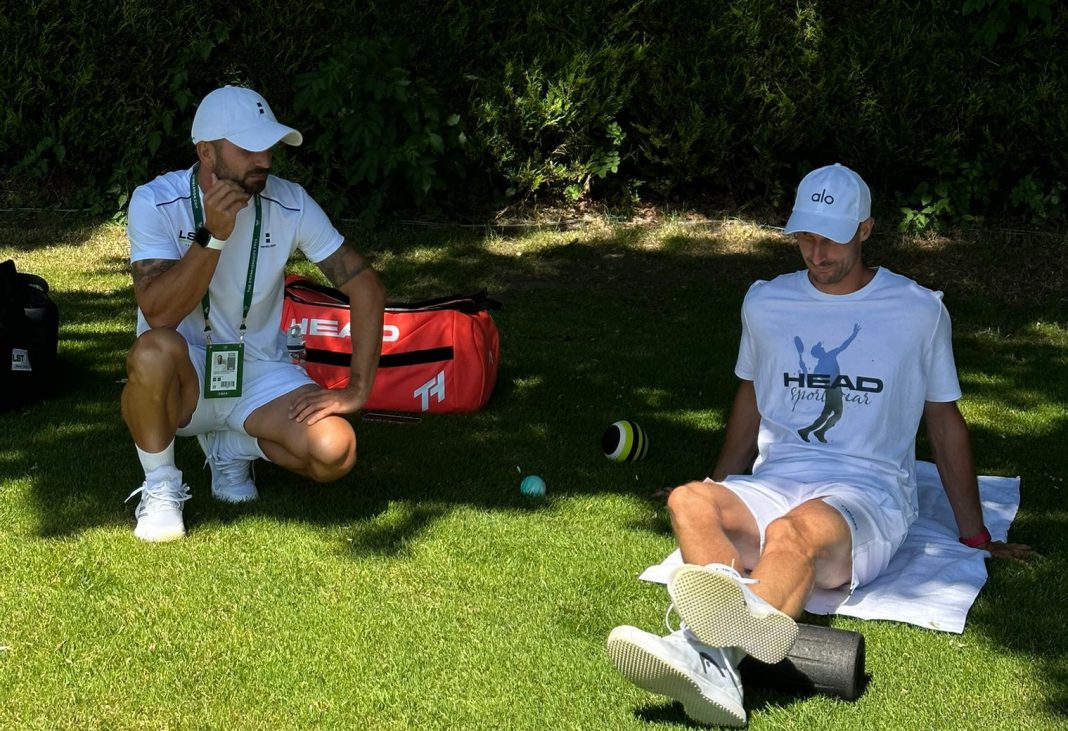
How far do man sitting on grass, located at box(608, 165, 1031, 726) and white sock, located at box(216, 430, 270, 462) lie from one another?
1.73 m

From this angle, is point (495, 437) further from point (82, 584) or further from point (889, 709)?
point (889, 709)

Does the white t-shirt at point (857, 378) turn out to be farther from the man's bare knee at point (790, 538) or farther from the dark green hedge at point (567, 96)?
the dark green hedge at point (567, 96)

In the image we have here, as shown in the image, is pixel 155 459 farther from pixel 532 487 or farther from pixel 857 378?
pixel 857 378

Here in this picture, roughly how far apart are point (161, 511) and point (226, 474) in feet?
1.46

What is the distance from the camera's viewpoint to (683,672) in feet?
11.1

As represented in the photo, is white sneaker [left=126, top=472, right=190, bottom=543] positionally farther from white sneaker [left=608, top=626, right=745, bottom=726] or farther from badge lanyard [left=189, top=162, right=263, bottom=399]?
white sneaker [left=608, top=626, right=745, bottom=726]

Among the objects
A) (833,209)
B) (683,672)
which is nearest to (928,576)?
(833,209)

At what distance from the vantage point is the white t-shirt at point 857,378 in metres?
4.45

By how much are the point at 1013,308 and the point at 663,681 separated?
593 cm

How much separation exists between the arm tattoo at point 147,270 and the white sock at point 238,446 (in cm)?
70

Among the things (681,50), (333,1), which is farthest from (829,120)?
(333,1)

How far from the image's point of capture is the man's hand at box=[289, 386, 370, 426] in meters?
4.93

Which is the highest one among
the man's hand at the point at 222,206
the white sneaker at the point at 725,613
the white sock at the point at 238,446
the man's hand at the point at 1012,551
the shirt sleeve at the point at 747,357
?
the man's hand at the point at 222,206

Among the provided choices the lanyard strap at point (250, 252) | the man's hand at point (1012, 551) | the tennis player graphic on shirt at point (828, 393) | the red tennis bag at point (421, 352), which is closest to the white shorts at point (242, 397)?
the lanyard strap at point (250, 252)
